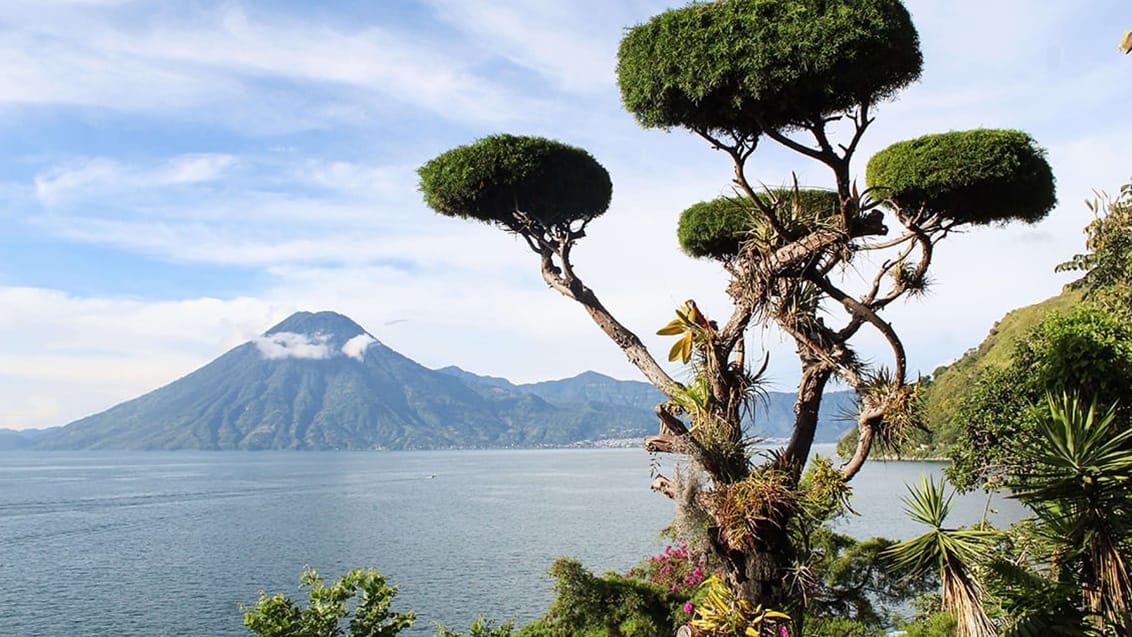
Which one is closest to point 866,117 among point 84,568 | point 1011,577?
point 1011,577

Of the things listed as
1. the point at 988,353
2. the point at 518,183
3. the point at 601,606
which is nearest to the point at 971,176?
the point at 518,183

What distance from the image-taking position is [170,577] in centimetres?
4034

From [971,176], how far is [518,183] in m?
5.54

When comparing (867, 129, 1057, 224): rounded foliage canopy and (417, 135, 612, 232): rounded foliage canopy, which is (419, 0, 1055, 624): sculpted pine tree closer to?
(867, 129, 1057, 224): rounded foliage canopy

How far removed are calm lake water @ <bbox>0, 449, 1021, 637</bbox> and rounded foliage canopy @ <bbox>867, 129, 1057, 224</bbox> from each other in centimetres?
1476

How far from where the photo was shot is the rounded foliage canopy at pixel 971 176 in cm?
907

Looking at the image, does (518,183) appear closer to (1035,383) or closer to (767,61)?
(767,61)

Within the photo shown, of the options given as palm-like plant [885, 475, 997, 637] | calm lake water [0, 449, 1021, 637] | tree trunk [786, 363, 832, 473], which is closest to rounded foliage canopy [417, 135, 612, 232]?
tree trunk [786, 363, 832, 473]

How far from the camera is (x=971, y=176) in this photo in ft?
29.8

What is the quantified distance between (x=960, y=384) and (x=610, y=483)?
132 ft

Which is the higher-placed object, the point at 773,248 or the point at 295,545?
the point at 773,248

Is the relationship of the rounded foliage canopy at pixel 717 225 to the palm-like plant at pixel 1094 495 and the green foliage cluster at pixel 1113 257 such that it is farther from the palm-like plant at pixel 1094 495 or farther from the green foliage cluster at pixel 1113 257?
the green foliage cluster at pixel 1113 257

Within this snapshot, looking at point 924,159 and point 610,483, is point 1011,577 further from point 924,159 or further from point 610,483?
point 610,483

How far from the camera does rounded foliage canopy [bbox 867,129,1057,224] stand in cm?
907
